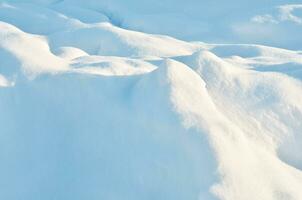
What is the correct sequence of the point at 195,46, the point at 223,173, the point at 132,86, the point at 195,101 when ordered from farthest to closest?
the point at 195,46
the point at 132,86
the point at 195,101
the point at 223,173

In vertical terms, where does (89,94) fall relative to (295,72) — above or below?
below

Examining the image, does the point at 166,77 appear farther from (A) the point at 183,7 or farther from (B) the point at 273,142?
(A) the point at 183,7

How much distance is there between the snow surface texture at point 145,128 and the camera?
2.26 m

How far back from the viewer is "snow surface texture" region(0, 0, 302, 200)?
2256mm

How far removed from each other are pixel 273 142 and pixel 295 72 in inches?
25.2

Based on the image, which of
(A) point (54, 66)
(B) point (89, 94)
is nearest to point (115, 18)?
(A) point (54, 66)

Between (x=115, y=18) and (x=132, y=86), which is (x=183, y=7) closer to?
(x=115, y=18)

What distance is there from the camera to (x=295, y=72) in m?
3.07

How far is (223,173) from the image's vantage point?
2.18 meters

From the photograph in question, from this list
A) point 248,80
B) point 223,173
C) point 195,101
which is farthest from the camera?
point 248,80

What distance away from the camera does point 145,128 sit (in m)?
2.43

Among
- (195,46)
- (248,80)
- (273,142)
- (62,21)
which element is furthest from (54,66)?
(62,21)

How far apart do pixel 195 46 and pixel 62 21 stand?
157cm

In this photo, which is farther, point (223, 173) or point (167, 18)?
point (167, 18)
